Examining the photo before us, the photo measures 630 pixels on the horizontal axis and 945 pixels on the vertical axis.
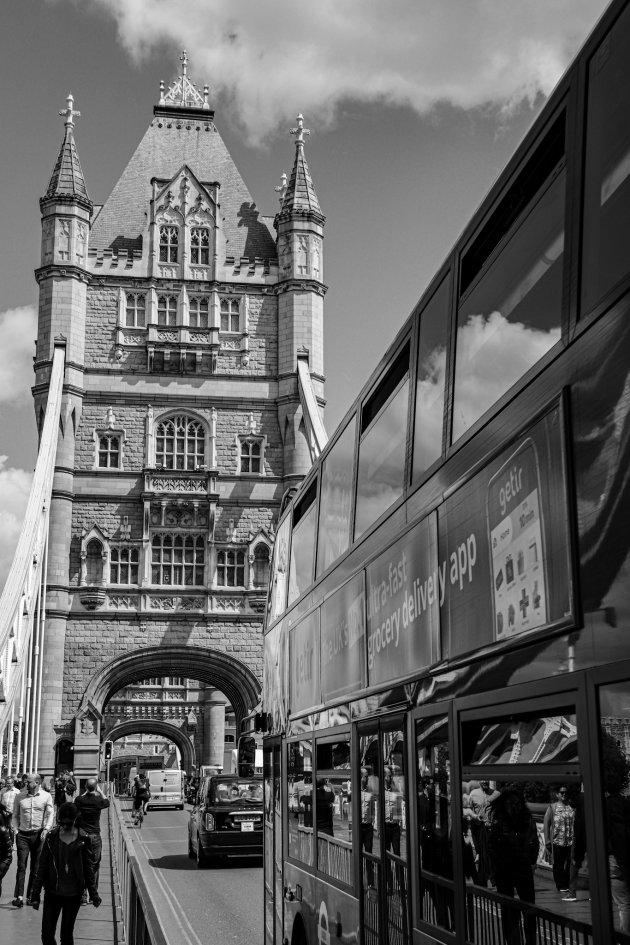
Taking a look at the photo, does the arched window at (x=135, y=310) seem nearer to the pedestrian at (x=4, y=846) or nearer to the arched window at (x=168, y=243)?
the arched window at (x=168, y=243)

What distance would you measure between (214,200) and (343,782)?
106ft

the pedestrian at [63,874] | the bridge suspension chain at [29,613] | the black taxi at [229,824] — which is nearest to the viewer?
the pedestrian at [63,874]

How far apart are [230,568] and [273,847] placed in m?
24.8

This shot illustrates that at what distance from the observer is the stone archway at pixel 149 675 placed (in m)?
30.3

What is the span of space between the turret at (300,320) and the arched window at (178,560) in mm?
3371

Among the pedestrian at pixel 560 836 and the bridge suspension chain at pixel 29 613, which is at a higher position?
the bridge suspension chain at pixel 29 613

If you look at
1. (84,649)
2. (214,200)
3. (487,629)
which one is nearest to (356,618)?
(487,629)

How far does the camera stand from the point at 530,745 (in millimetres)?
3137

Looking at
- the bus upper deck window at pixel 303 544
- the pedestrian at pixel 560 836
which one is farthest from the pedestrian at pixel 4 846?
the pedestrian at pixel 560 836

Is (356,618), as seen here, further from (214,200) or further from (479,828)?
(214,200)

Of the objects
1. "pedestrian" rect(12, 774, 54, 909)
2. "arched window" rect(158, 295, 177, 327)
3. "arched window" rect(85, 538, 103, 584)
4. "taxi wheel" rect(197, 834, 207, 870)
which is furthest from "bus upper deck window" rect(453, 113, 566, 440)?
"arched window" rect(158, 295, 177, 327)

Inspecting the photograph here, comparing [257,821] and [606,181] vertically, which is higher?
[606,181]

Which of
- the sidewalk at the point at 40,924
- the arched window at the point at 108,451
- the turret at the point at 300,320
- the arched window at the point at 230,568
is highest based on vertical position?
the turret at the point at 300,320

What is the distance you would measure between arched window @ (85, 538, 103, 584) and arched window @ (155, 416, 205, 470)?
9.96ft
